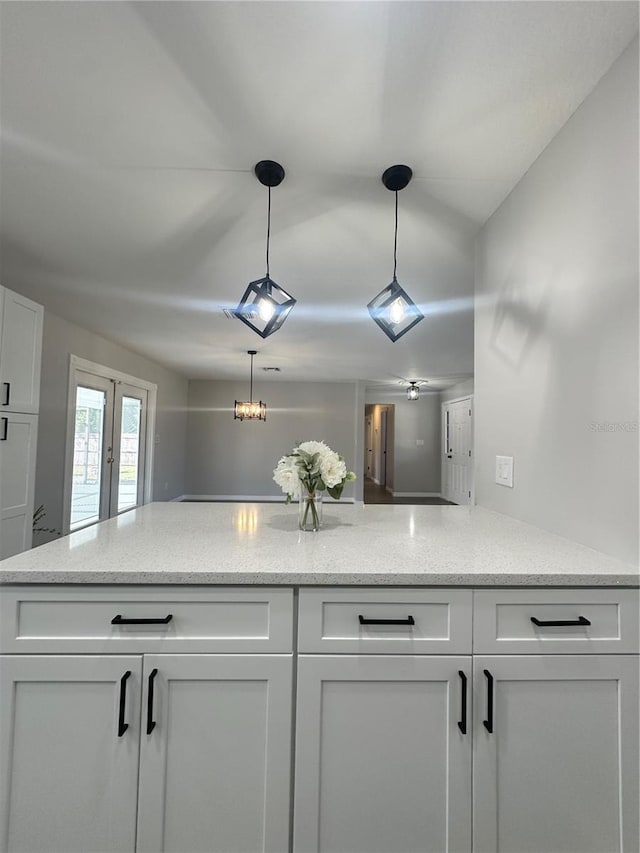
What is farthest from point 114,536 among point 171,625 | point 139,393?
point 139,393

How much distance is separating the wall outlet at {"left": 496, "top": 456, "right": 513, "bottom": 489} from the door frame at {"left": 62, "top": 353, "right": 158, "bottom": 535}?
13.6 ft

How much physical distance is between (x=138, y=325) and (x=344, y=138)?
3.40 meters

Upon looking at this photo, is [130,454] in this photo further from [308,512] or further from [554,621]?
[554,621]

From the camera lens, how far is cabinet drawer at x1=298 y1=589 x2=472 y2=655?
1.05 m

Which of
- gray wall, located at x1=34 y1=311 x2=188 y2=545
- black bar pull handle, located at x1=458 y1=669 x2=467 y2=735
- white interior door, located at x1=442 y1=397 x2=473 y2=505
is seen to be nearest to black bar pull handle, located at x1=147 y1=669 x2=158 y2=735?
black bar pull handle, located at x1=458 y1=669 x2=467 y2=735

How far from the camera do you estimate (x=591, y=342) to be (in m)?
1.29

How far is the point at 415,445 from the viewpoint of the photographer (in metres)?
8.70

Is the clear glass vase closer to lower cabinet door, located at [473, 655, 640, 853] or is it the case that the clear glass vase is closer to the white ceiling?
lower cabinet door, located at [473, 655, 640, 853]

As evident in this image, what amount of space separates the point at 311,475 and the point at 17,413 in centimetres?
215

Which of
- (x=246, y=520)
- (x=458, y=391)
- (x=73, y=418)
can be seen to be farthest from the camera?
(x=458, y=391)

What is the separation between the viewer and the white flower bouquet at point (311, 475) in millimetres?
1477

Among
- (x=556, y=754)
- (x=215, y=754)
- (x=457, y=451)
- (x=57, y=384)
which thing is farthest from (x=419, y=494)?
(x=215, y=754)

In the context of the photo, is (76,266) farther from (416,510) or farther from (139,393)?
(139,393)

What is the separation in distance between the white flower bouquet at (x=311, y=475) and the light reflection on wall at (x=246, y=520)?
200mm
